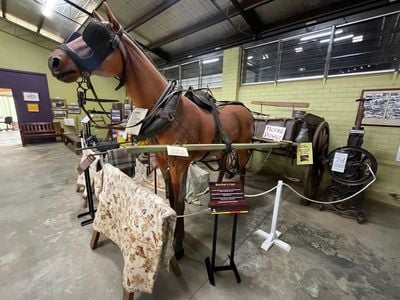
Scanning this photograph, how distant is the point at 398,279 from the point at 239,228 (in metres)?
1.35

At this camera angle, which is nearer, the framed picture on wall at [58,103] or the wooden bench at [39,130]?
the wooden bench at [39,130]

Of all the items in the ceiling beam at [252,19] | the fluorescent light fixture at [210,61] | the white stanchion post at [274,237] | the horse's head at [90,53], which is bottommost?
the white stanchion post at [274,237]

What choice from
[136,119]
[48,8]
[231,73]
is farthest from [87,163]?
[48,8]

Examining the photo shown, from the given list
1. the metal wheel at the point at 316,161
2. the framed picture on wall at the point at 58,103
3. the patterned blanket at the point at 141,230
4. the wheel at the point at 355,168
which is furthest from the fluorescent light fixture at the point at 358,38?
the framed picture on wall at the point at 58,103

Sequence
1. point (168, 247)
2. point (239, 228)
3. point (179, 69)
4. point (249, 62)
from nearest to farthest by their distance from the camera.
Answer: point (168, 247)
point (239, 228)
point (249, 62)
point (179, 69)

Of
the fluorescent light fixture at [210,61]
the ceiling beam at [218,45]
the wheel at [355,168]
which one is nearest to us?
the wheel at [355,168]

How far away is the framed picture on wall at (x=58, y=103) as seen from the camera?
707cm

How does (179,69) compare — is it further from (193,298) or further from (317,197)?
(193,298)

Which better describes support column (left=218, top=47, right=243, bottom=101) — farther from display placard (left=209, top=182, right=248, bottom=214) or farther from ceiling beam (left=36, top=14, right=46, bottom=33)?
ceiling beam (left=36, top=14, right=46, bottom=33)

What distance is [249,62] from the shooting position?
13.6ft

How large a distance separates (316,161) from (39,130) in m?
9.02

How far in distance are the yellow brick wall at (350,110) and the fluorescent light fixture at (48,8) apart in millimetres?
6193

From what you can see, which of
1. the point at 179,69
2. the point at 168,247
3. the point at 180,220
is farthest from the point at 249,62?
the point at 168,247

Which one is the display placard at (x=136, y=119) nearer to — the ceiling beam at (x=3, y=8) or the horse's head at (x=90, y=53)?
the horse's head at (x=90, y=53)
